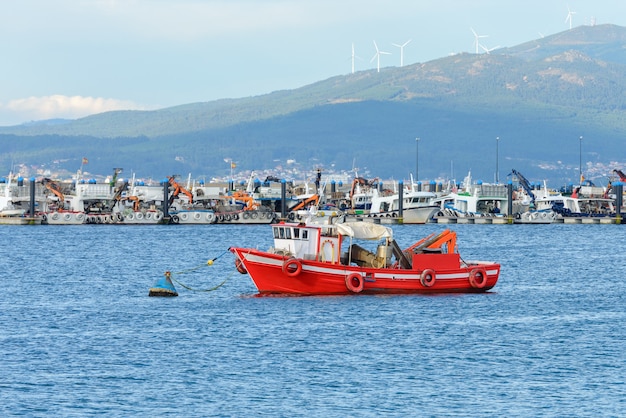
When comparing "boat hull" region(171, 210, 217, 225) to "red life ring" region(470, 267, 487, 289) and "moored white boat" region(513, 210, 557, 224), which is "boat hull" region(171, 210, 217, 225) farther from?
"red life ring" region(470, 267, 487, 289)

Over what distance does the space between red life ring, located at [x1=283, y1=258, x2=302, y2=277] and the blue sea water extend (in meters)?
1.57

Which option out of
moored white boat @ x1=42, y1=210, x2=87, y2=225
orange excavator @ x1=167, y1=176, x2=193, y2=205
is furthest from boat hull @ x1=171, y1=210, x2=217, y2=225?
moored white boat @ x1=42, y1=210, x2=87, y2=225

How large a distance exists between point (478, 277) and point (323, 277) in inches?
374

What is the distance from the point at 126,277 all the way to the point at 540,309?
107 ft

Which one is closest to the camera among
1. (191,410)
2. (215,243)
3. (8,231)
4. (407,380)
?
(191,410)

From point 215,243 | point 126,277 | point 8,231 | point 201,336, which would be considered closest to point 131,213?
point 8,231

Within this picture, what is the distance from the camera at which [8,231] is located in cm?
16188

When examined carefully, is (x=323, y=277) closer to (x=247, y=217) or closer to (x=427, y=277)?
(x=427, y=277)

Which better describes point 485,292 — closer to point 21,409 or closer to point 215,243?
point 21,409

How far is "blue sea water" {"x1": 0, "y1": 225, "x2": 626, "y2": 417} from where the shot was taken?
4628 cm

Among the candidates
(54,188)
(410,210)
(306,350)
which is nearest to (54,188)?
(54,188)

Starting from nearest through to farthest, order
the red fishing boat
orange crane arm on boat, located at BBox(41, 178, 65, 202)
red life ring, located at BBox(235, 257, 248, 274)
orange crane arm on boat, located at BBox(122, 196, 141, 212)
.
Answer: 1. the red fishing boat
2. red life ring, located at BBox(235, 257, 248, 274)
3. orange crane arm on boat, located at BBox(122, 196, 141, 212)
4. orange crane arm on boat, located at BBox(41, 178, 65, 202)

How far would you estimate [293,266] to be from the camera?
68.4m

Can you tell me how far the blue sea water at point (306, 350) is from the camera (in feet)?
152
